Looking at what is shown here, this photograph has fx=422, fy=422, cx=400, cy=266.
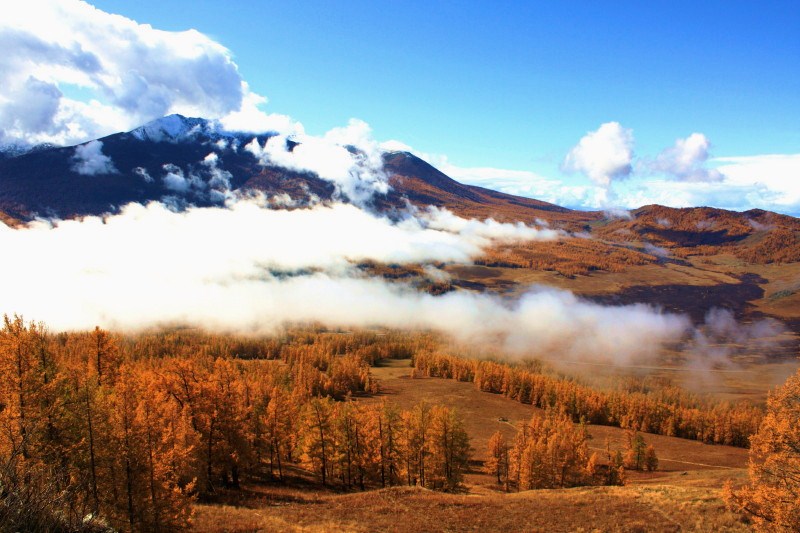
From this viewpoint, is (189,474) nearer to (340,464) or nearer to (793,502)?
(340,464)

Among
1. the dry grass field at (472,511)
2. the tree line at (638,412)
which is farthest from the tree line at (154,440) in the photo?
the tree line at (638,412)

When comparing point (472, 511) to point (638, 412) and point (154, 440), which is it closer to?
point (154, 440)

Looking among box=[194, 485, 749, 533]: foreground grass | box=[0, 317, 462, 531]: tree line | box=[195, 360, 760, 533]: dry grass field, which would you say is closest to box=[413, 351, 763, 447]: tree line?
box=[0, 317, 462, 531]: tree line

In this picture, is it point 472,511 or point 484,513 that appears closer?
point 484,513

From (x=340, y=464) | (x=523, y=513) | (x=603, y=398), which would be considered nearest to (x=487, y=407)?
(x=603, y=398)

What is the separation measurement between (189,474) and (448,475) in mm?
41733

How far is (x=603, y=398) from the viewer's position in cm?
17312

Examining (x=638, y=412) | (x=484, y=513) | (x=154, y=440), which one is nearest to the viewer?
(x=154, y=440)

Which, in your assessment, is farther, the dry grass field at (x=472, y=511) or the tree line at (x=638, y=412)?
the tree line at (x=638, y=412)

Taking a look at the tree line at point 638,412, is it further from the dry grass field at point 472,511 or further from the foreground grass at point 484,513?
the foreground grass at point 484,513

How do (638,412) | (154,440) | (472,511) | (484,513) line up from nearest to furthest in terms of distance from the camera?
1. (154,440)
2. (484,513)
3. (472,511)
4. (638,412)

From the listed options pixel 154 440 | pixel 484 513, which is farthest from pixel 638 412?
pixel 154 440

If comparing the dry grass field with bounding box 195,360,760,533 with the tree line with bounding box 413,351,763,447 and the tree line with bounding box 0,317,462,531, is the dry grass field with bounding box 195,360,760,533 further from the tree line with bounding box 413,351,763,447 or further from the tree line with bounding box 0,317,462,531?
the tree line with bounding box 413,351,763,447

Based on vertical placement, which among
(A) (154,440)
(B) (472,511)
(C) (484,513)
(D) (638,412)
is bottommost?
(D) (638,412)
